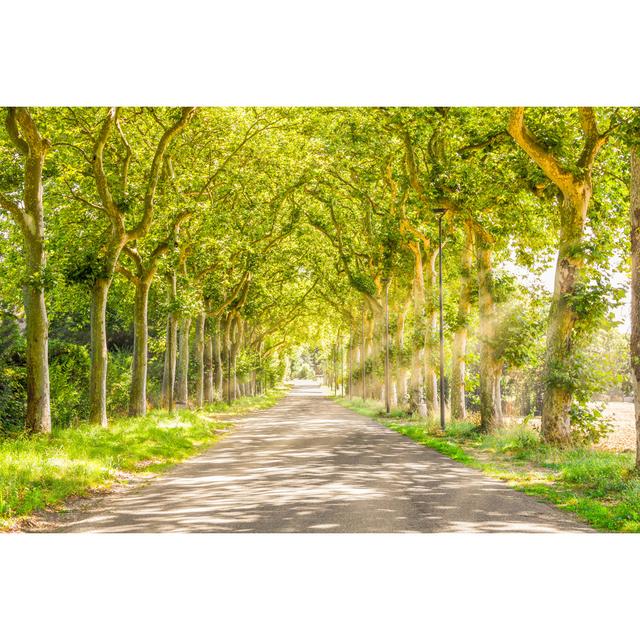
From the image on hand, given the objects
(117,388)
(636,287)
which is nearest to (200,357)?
(117,388)

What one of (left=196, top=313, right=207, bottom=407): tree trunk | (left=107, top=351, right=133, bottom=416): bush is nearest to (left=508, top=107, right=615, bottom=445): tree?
(left=196, top=313, right=207, bottom=407): tree trunk

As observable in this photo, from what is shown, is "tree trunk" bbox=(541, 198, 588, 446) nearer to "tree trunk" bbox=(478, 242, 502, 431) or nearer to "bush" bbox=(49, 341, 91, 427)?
"tree trunk" bbox=(478, 242, 502, 431)

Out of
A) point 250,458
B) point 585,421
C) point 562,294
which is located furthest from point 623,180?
point 250,458

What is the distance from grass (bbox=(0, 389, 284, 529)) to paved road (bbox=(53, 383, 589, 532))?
0.67m

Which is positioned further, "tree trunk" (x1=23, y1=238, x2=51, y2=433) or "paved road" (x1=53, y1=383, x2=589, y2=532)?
"tree trunk" (x1=23, y1=238, x2=51, y2=433)

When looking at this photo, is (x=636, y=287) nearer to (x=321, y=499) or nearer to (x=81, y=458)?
(x=321, y=499)

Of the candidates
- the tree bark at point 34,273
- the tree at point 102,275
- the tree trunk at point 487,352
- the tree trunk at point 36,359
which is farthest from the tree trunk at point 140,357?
the tree trunk at point 487,352

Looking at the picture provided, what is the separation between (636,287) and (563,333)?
452 cm

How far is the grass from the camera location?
9.17 metres

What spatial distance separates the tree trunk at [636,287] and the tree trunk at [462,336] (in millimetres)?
10719

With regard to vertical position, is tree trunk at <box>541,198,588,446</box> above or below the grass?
above

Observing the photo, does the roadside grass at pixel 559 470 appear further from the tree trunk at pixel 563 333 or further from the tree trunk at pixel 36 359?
the tree trunk at pixel 36 359

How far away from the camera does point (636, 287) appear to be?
10.9 metres
